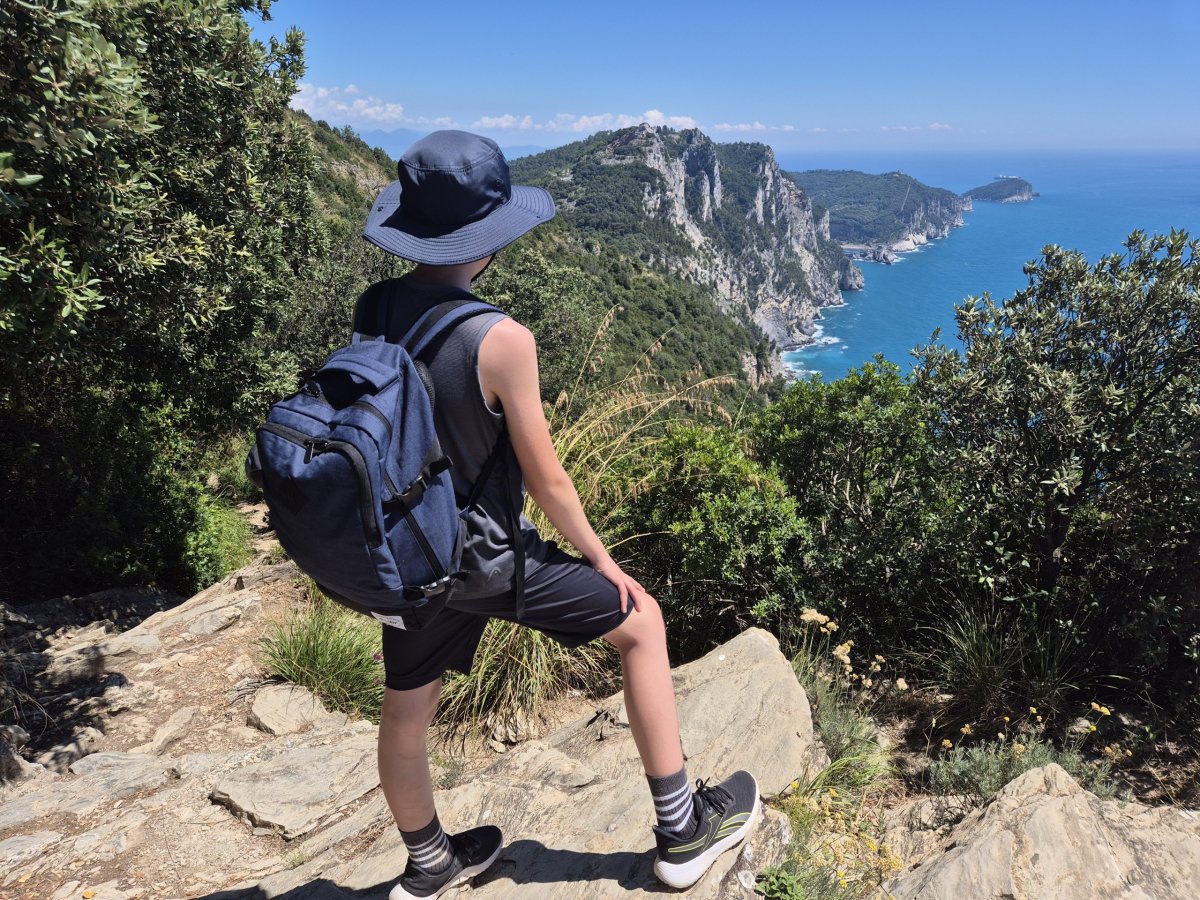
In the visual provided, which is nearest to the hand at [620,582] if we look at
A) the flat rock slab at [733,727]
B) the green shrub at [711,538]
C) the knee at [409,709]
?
the knee at [409,709]

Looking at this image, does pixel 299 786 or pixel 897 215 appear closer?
pixel 299 786

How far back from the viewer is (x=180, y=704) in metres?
3.59

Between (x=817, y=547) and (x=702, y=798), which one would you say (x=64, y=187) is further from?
(x=817, y=547)

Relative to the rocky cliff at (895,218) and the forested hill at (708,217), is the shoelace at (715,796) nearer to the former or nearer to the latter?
the forested hill at (708,217)

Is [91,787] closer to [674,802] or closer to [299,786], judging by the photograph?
[299,786]

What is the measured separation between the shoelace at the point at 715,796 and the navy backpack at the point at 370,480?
35.9 inches

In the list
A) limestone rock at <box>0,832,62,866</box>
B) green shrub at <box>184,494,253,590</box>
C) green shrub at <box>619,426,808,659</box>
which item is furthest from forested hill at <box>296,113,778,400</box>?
green shrub at <box>184,494,253,590</box>

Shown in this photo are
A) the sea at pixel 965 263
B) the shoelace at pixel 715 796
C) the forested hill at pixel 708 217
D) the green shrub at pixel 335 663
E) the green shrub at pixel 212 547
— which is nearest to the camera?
the shoelace at pixel 715 796

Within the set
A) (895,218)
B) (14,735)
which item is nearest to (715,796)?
(14,735)

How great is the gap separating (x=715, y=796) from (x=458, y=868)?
2.43 feet

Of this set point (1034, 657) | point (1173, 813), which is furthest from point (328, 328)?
point (1173, 813)

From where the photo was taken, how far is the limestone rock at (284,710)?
327cm

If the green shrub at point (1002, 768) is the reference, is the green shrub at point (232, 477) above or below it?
below

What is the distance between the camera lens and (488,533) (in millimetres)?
1485
